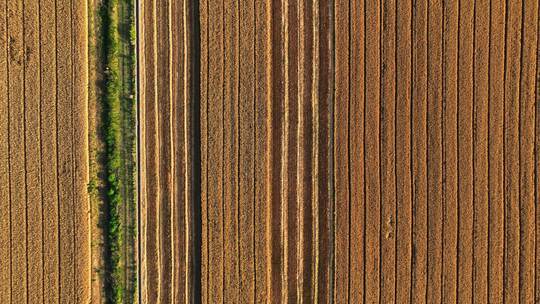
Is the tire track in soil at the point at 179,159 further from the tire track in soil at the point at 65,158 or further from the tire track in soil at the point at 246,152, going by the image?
the tire track in soil at the point at 65,158

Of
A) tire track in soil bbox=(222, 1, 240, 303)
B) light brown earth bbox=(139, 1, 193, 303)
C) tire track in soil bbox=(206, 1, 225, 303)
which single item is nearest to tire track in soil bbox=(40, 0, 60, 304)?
light brown earth bbox=(139, 1, 193, 303)

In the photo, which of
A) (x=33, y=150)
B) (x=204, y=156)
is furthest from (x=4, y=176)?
(x=204, y=156)

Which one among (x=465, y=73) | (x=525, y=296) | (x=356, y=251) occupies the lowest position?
(x=525, y=296)

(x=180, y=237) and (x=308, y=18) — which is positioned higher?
(x=308, y=18)

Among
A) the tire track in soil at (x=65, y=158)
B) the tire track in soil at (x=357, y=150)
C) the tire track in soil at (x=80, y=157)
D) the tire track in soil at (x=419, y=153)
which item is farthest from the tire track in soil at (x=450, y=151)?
the tire track in soil at (x=65, y=158)

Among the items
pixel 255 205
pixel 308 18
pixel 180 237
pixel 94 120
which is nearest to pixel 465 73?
pixel 308 18

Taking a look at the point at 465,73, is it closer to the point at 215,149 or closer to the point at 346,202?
the point at 346,202
